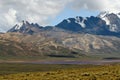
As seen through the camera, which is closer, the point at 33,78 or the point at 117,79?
the point at 117,79

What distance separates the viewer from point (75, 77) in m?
36.2

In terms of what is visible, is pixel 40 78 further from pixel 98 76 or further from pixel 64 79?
pixel 98 76

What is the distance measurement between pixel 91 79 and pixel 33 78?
278 inches

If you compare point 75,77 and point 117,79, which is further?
point 75,77

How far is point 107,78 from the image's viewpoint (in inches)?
1337

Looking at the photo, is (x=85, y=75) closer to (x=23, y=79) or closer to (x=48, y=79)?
(x=48, y=79)

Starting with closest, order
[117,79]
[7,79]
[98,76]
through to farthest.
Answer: [117,79] → [98,76] → [7,79]

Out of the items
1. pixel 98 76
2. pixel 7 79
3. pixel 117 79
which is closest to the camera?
pixel 117 79

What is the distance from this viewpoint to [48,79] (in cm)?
3600

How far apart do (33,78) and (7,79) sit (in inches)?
124

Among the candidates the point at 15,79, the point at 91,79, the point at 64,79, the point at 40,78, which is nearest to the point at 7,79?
the point at 15,79

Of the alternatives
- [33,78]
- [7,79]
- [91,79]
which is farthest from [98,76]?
[7,79]

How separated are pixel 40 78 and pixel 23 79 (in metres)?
1.87

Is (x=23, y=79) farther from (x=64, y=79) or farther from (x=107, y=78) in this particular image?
(x=107, y=78)
